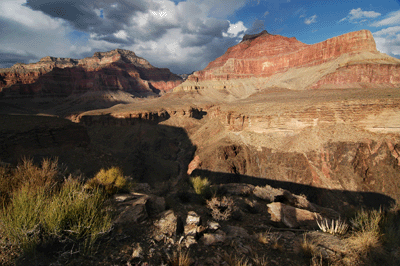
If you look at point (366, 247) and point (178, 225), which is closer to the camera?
point (366, 247)

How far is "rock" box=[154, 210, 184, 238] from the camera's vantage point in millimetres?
3948

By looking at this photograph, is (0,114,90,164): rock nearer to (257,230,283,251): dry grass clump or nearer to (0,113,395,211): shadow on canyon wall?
(0,113,395,211): shadow on canyon wall

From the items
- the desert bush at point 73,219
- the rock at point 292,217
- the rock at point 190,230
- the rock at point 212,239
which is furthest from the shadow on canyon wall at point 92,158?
the desert bush at point 73,219

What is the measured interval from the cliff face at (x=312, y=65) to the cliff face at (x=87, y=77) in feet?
A: 162

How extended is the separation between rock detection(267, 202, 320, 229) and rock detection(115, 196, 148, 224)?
4538 mm

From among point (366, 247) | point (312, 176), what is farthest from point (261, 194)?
point (312, 176)

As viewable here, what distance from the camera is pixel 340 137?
19953 mm

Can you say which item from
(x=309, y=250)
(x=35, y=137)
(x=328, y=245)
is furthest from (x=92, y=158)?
(x=328, y=245)

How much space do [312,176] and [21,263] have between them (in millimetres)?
23234

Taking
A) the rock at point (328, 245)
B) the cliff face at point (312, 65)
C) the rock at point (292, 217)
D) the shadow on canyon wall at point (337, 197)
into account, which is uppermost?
the cliff face at point (312, 65)

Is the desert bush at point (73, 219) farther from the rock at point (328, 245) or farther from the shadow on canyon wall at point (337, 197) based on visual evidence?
the shadow on canyon wall at point (337, 197)

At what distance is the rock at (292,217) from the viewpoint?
18.5ft

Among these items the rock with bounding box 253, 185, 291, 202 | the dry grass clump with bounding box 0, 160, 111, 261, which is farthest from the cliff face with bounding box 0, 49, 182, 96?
the dry grass clump with bounding box 0, 160, 111, 261

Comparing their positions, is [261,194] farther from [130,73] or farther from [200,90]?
[130,73]
